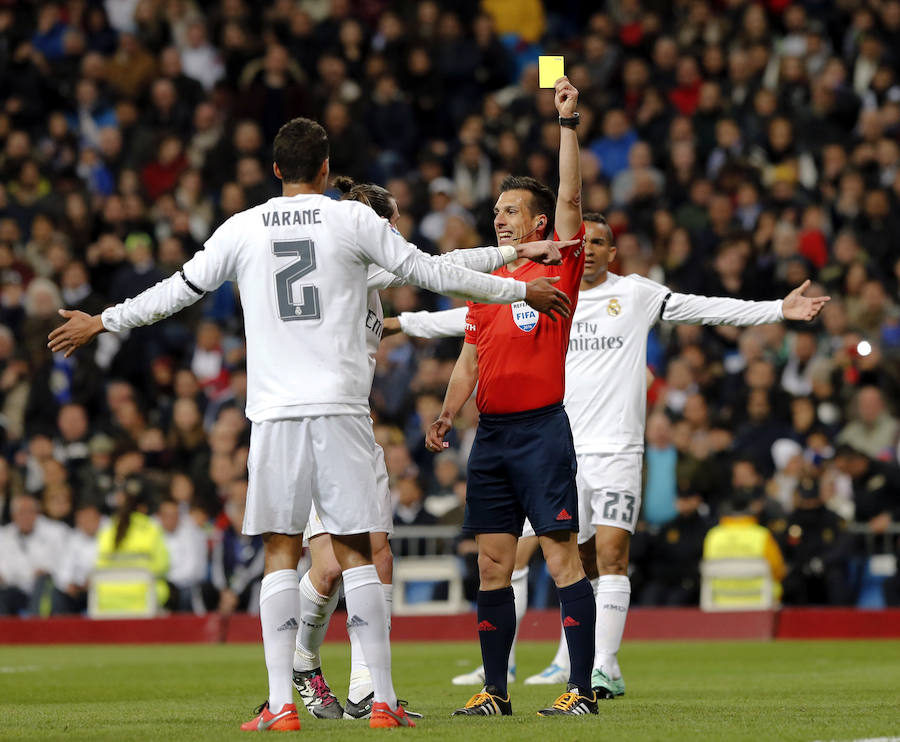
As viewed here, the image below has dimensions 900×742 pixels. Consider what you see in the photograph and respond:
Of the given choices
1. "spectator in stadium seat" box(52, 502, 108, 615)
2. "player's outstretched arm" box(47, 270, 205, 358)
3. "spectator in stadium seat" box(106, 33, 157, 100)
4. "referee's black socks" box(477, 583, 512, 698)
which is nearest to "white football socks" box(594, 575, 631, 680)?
"referee's black socks" box(477, 583, 512, 698)

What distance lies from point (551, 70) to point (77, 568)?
11.5m

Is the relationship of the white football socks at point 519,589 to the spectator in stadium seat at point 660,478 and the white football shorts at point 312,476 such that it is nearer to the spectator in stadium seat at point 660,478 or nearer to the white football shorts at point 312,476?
the white football shorts at point 312,476

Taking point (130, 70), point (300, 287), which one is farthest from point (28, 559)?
point (300, 287)

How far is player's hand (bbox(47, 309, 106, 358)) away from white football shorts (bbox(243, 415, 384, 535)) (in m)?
0.95

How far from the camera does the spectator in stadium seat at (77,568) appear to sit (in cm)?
1825

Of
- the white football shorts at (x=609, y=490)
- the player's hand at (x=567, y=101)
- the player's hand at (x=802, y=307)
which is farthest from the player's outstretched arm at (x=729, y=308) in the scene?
the player's hand at (x=567, y=101)

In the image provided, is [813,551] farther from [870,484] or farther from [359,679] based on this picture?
[359,679]

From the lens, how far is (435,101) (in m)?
23.3

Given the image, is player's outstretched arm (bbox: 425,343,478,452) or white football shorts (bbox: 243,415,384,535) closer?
white football shorts (bbox: 243,415,384,535)

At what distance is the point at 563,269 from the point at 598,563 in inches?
111

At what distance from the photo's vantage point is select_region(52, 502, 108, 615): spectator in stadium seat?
1825cm

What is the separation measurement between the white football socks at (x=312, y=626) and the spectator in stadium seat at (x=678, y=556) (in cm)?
859

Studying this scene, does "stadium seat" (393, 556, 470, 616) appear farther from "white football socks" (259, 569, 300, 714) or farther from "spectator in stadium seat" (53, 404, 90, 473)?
"white football socks" (259, 569, 300, 714)

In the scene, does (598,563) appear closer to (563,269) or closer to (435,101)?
(563,269)
